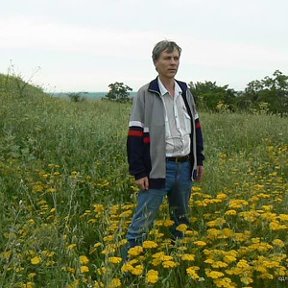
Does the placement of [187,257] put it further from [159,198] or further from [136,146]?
[136,146]

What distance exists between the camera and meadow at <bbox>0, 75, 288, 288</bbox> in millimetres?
2559

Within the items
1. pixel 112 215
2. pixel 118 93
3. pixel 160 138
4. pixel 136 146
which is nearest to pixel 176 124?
pixel 160 138

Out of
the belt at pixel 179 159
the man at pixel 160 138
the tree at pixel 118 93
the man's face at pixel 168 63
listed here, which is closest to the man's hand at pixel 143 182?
the man at pixel 160 138

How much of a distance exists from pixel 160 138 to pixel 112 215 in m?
0.91

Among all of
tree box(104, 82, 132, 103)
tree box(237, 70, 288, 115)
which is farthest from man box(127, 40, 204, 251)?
tree box(237, 70, 288, 115)

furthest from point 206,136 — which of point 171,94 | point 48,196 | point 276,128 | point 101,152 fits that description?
point 171,94

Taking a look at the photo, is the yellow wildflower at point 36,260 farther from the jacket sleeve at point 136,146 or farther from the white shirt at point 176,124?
the white shirt at point 176,124

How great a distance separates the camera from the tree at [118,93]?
52.4ft

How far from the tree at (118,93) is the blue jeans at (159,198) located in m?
12.3

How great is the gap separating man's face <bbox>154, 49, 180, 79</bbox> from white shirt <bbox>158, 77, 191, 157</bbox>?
98 millimetres

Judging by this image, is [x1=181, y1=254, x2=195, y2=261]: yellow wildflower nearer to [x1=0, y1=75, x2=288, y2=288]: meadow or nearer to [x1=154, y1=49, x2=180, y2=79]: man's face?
[x1=0, y1=75, x2=288, y2=288]: meadow

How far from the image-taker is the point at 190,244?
321 cm

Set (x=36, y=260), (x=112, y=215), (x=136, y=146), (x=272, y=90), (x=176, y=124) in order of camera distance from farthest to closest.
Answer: (x=272, y=90), (x=112, y=215), (x=176, y=124), (x=136, y=146), (x=36, y=260)

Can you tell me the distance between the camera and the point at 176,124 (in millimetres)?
3262
